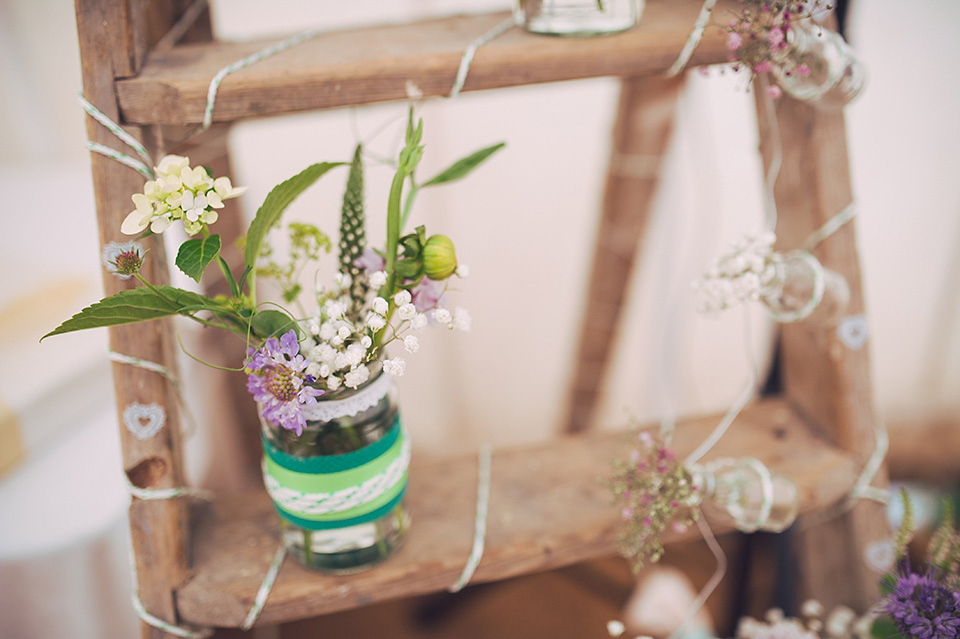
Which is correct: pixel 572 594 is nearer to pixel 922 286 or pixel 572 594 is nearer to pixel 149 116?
pixel 922 286

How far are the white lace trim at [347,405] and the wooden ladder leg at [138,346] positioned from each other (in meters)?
0.20

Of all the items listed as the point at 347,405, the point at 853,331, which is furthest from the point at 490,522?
the point at 853,331

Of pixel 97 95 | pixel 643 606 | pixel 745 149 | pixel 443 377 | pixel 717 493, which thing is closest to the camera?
pixel 97 95

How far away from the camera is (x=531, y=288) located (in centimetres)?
152

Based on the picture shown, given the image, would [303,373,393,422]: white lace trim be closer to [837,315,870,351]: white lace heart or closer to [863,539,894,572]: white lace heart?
[837,315,870,351]: white lace heart

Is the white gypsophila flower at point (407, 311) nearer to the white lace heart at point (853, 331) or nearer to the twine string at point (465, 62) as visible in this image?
the twine string at point (465, 62)

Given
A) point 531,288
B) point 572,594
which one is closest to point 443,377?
point 531,288

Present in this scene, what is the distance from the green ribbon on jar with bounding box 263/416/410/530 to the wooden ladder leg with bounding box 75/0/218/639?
12cm

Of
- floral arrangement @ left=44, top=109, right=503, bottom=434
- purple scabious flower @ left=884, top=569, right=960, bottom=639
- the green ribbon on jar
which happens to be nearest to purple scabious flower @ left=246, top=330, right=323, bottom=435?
floral arrangement @ left=44, top=109, right=503, bottom=434

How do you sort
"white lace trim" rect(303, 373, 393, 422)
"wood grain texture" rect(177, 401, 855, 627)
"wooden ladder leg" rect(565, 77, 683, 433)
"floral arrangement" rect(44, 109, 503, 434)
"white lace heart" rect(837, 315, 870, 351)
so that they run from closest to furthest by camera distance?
"floral arrangement" rect(44, 109, 503, 434) → "white lace trim" rect(303, 373, 393, 422) → "wood grain texture" rect(177, 401, 855, 627) → "white lace heart" rect(837, 315, 870, 351) → "wooden ladder leg" rect(565, 77, 683, 433)

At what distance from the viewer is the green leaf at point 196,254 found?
0.50 meters

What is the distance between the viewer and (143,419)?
678 millimetres

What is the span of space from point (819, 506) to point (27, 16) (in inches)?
56.8

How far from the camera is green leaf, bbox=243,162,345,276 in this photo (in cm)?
56
